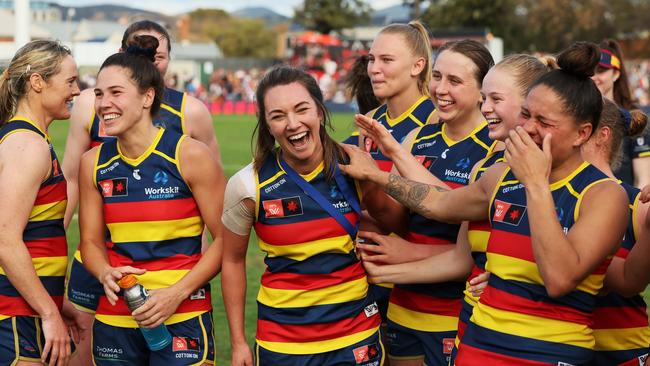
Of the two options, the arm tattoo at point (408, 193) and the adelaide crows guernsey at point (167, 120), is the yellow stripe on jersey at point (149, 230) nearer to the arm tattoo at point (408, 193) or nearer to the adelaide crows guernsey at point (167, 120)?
the arm tattoo at point (408, 193)

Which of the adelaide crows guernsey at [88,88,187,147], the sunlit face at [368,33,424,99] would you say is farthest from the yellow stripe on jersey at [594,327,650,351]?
the adelaide crows guernsey at [88,88,187,147]

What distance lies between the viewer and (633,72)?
43312mm

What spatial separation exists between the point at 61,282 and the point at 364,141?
6.52 feet

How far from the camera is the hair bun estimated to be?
363 cm

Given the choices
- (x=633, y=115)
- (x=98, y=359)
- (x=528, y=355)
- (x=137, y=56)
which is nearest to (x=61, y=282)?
(x=98, y=359)

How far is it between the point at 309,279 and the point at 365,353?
46 cm

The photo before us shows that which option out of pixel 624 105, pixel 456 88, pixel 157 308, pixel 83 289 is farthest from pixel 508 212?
pixel 624 105

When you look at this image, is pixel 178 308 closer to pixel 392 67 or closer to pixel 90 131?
pixel 90 131

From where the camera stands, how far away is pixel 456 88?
191 inches

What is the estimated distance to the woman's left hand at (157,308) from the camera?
4.34 meters

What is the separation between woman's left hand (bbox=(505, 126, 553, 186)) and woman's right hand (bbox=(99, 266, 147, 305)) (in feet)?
6.42

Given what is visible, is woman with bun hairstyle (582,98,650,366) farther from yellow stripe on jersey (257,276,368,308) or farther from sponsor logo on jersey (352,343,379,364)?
yellow stripe on jersey (257,276,368,308)

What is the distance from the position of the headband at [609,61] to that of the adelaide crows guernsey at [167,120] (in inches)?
131

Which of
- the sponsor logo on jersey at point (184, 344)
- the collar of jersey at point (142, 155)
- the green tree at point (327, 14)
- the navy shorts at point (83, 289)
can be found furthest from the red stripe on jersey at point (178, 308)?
the green tree at point (327, 14)
